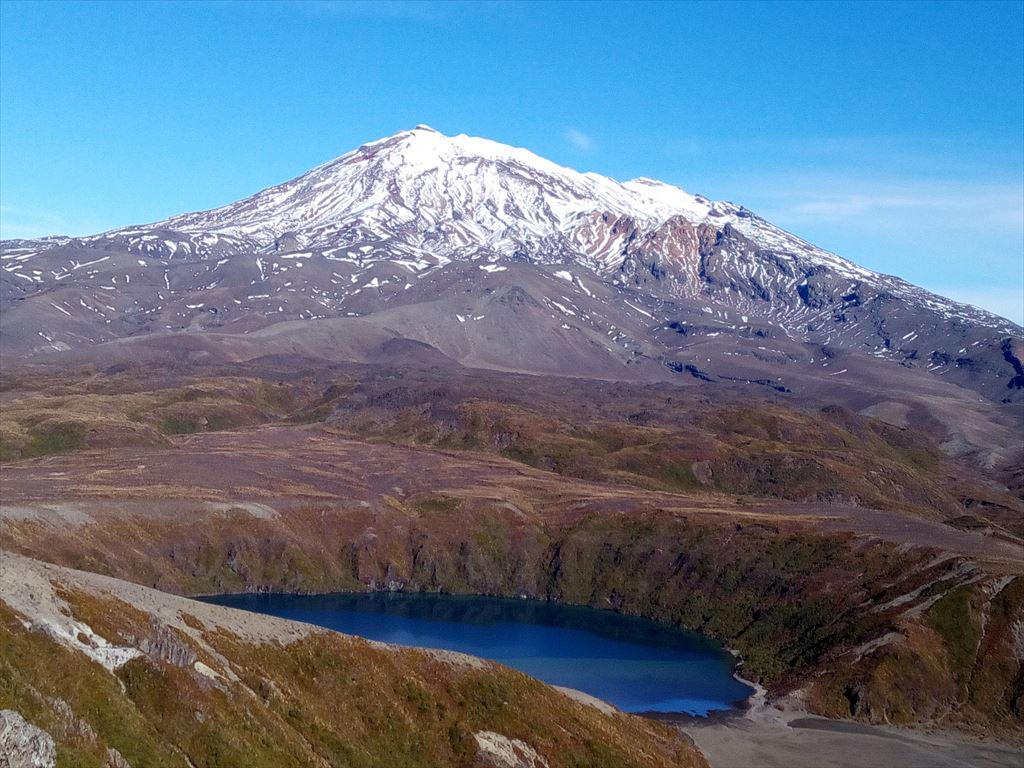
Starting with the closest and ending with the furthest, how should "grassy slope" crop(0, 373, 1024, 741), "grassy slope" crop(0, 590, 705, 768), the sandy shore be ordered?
"grassy slope" crop(0, 590, 705, 768) → the sandy shore → "grassy slope" crop(0, 373, 1024, 741)

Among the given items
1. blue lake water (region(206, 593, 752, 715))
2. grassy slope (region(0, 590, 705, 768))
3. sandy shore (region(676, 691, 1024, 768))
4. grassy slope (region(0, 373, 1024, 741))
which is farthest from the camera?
blue lake water (region(206, 593, 752, 715))

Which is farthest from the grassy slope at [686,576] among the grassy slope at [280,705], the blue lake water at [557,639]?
the grassy slope at [280,705]

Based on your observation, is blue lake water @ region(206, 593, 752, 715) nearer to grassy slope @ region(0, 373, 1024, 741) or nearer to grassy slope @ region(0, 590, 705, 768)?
grassy slope @ region(0, 373, 1024, 741)

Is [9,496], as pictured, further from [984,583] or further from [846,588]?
[984,583]

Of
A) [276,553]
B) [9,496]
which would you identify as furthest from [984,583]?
[9,496]

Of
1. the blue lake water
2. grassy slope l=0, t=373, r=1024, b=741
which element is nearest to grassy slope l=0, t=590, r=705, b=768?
the blue lake water

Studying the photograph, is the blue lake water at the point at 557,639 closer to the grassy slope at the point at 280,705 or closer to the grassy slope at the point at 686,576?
the grassy slope at the point at 686,576
